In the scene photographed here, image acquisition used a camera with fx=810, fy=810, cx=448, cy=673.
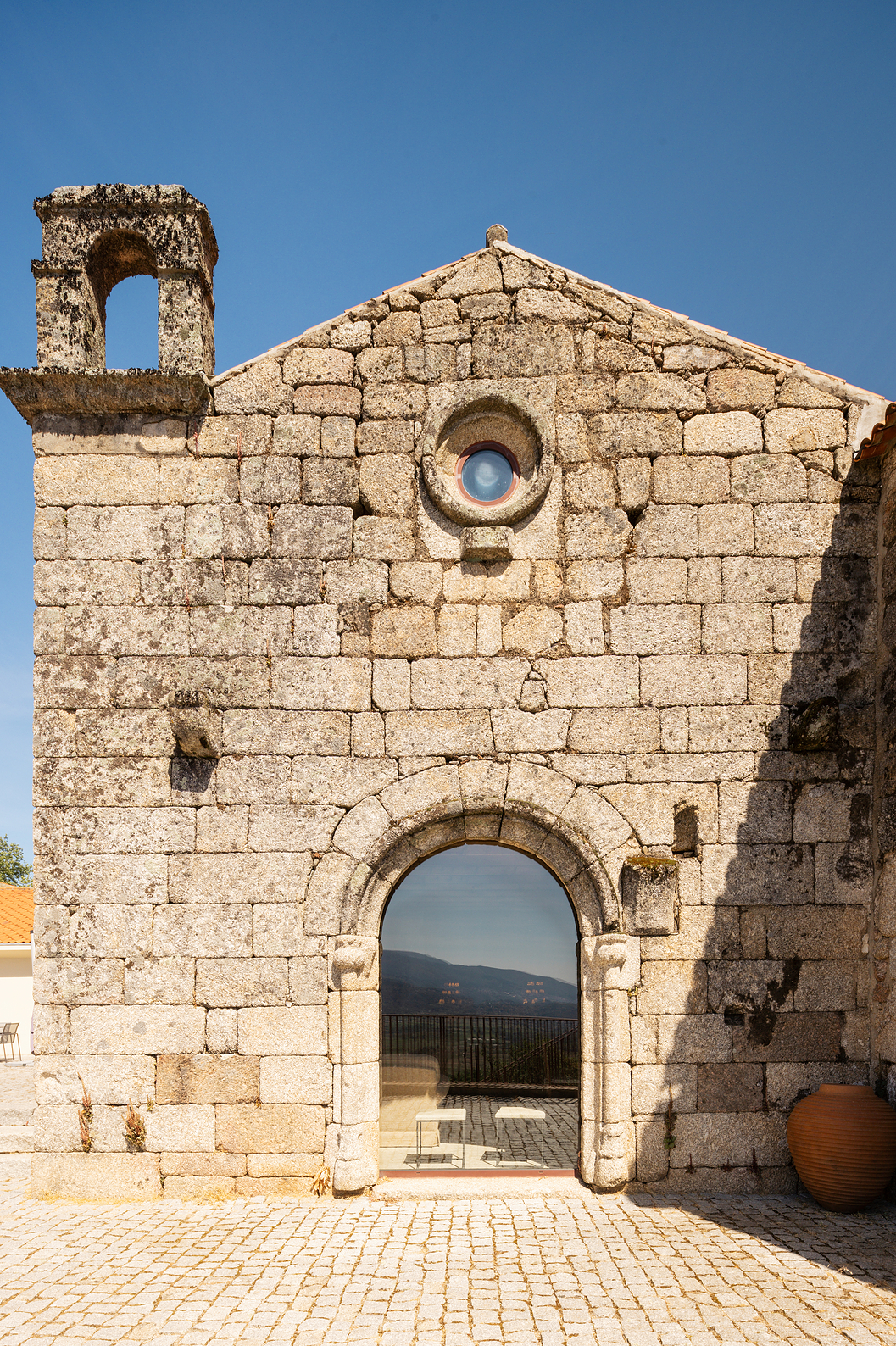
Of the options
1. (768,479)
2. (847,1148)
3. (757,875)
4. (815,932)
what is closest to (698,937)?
(757,875)

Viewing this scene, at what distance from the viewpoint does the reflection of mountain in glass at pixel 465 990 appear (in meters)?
6.39

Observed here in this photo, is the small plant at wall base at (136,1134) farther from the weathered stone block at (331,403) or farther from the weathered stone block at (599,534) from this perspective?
the weathered stone block at (331,403)

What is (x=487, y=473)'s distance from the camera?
5.84 metres

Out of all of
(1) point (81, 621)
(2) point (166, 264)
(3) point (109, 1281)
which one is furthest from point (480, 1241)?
(2) point (166, 264)

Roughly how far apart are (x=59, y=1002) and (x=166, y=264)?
5.15 meters

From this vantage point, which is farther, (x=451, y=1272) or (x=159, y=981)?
(x=159, y=981)

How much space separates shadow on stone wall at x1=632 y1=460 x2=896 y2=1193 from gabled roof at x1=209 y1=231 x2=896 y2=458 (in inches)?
20.6

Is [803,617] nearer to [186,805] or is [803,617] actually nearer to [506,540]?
[506,540]

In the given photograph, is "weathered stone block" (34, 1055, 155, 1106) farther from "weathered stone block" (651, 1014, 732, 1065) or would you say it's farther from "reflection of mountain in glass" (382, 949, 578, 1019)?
"weathered stone block" (651, 1014, 732, 1065)

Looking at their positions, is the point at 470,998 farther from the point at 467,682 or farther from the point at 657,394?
the point at 657,394

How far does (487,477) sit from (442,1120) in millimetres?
4986

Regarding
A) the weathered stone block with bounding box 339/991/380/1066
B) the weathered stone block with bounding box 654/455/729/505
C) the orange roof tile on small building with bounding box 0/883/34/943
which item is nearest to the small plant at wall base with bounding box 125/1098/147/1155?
the weathered stone block with bounding box 339/991/380/1066

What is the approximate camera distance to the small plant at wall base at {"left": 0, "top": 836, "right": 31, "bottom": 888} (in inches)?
1336

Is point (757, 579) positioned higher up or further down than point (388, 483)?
further down
